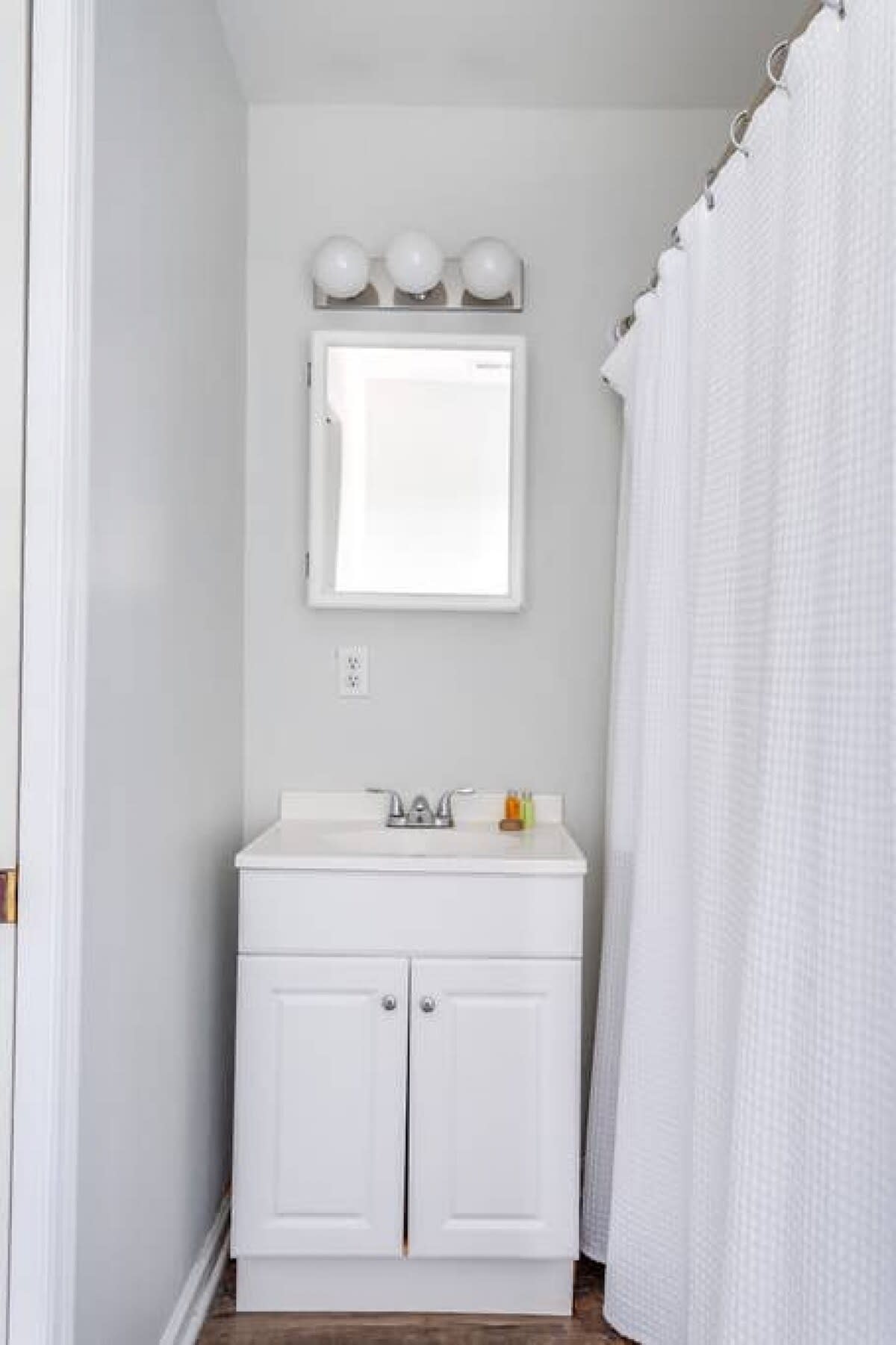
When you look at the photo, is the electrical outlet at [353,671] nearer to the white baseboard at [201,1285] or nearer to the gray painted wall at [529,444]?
the gray painted wall at [529,444]

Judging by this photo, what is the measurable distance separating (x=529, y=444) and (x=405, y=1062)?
135 cm

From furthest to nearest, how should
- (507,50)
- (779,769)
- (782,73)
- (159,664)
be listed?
(507,50) < (159,664) < (782,73) < (779,769)

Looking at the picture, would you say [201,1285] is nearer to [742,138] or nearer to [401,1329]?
[401,1329]

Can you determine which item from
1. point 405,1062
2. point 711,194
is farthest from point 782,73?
point 405,1062

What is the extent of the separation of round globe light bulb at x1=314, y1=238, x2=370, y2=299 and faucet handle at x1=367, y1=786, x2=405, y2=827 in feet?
3.61

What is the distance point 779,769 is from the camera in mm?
1089

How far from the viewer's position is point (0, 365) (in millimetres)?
1157

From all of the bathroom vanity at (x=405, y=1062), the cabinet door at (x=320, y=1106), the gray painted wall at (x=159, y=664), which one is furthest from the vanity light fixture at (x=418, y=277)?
the cabinet door at (x=320, y=1106)

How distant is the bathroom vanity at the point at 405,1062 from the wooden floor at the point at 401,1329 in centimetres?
4

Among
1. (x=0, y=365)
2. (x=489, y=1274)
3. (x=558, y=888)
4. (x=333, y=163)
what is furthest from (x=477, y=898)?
(x=333, y=163)

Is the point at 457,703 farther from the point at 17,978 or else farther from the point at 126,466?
the point at 17,978

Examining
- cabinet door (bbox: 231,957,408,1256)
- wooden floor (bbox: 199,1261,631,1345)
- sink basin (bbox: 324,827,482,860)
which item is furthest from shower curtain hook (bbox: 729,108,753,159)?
wooden floor (bbox: 199,1261,631,1345)

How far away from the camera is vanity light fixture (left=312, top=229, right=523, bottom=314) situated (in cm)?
216

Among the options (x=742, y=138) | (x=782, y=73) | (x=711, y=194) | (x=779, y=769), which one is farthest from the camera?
(x=711, y=194)
